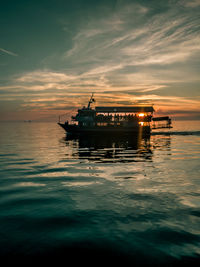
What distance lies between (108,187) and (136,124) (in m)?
48.8

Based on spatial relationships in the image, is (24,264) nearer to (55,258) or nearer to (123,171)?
(55,258)

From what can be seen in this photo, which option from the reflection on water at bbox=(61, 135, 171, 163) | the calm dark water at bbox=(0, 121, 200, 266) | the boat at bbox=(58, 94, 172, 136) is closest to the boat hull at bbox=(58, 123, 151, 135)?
the boat at bbox=(58, 94, 172, 136)

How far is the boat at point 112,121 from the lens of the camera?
184 feet

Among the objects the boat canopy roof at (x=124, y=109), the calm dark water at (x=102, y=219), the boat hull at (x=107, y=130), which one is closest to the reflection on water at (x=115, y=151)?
the calm dark water at (x=102, y=219)

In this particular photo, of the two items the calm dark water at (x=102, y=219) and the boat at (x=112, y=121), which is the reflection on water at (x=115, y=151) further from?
the boat at (x=112, y=121)

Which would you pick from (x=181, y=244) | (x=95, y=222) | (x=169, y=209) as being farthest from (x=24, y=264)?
(x=169, y=209)

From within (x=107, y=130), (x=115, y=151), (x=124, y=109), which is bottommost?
(x=115, y=151)

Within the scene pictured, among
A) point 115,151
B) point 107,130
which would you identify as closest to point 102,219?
point 115,151

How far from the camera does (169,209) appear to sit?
7.93 metres

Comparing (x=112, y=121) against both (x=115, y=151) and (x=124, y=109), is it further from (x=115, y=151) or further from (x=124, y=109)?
(x=115, y=151)

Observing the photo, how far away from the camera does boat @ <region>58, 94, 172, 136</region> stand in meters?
56.1

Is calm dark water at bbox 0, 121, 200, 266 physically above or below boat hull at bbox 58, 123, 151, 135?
below

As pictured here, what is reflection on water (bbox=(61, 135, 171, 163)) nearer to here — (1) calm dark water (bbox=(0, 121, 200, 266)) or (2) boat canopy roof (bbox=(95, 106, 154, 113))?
(1) calm dark water (bbox=(0, 121, 200, 266))

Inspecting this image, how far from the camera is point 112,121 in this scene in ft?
187
